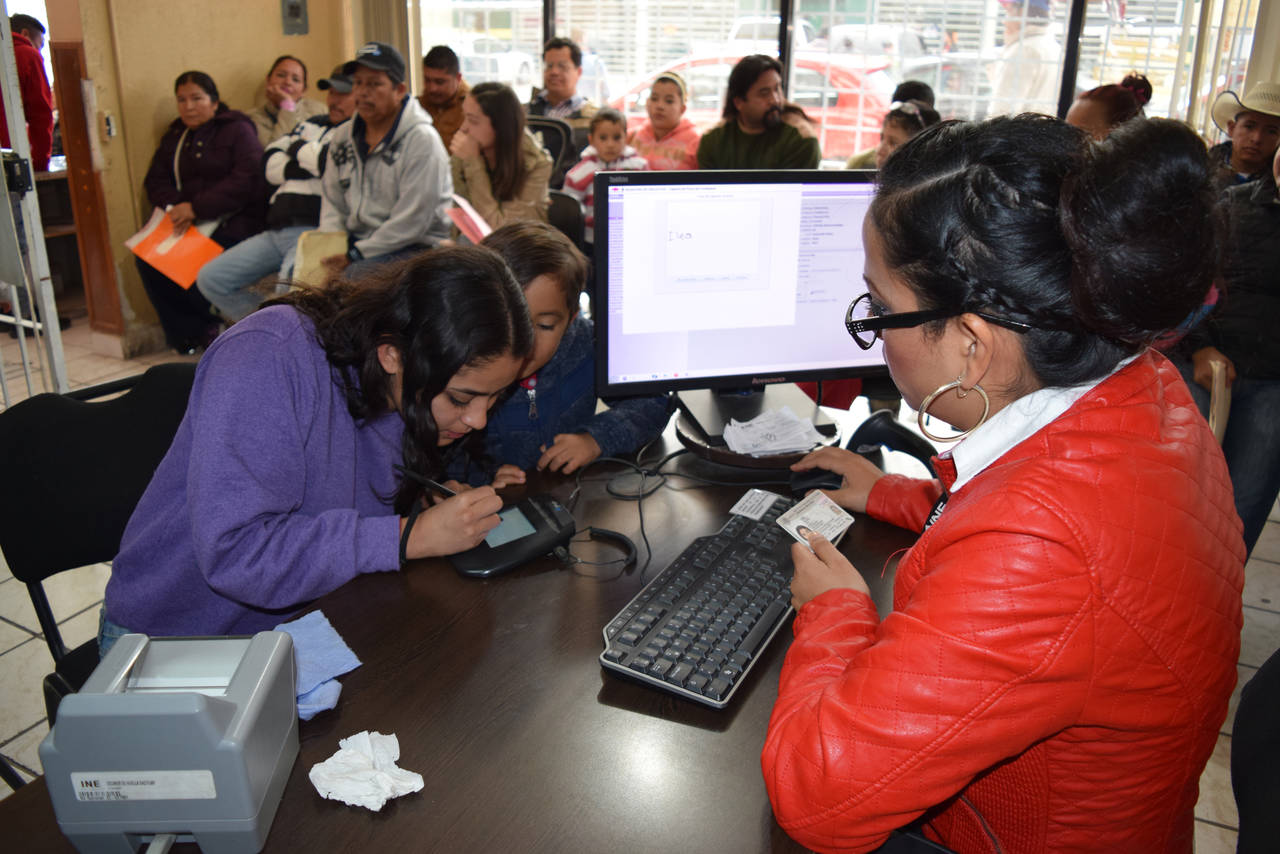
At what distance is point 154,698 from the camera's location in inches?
27.0

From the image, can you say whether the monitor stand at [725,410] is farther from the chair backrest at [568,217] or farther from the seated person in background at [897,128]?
the seated person in background at [897,128]

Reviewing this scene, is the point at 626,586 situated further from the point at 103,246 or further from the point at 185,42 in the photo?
the point at 185,42

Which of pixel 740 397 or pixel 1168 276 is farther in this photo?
pixel 740 397

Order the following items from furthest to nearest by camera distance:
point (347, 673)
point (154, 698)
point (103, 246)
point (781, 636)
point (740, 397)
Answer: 1. point (103, 246)
2. point (740, 397)
3. point (781, 636)
4. point (347, 673)
5. point (154, 698)

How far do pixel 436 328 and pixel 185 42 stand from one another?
4.18 m

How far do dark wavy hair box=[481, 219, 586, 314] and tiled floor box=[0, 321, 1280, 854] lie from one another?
1249mm

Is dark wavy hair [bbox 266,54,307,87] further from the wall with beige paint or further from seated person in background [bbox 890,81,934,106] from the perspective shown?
seated person in background [bbox 890,81,934,106]

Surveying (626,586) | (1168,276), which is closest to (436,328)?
(626,586)

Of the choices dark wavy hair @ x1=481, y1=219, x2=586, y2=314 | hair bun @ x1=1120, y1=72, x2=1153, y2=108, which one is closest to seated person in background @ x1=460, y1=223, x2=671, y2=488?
dark wavy hair @ x1=481, y1=219, x2=586, y2=314

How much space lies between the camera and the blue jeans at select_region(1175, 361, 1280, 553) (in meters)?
2.39

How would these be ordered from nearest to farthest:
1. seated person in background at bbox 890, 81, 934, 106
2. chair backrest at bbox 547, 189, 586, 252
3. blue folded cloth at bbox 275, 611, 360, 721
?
blue folded cloth at bbox 275, 611, 360, 721 < chair backrest at bbox 547, 189, 586, 252 < seated person in background at bbox 890, 81, 934, 106

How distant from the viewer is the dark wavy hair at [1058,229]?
2.28ft

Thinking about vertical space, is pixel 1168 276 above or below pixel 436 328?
above

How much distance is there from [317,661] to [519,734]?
0.76 ft
